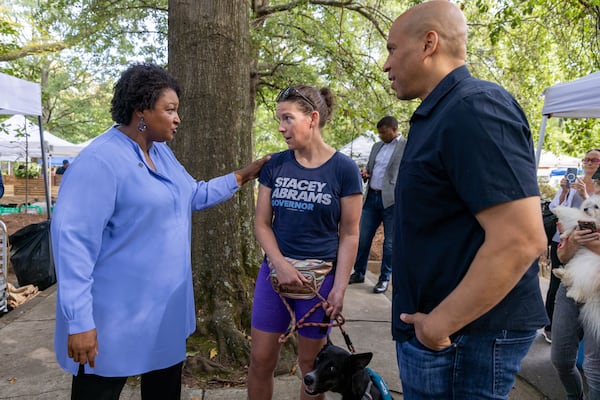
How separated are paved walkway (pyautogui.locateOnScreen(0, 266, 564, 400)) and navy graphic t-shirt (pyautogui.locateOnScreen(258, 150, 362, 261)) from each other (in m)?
0.85

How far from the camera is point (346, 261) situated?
8.34 ft

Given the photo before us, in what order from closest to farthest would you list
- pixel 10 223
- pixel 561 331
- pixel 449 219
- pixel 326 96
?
pixel 449 219, pixel 326 96, pixel 561 331, pixel 10 223

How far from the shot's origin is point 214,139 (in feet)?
12.0

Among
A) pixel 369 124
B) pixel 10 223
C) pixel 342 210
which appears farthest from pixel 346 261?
pixel 10 223

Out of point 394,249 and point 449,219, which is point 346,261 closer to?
point 394,249

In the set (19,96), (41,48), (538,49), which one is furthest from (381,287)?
(41,48)

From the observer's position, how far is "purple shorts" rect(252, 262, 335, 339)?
8.16 feet

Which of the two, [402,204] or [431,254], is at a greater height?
[402,204]

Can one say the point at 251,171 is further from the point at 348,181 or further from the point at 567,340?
the point at 567,340

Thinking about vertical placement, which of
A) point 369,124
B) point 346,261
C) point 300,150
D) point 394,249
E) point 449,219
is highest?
point 369,124

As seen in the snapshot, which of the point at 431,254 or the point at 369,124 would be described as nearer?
the point at 431,254

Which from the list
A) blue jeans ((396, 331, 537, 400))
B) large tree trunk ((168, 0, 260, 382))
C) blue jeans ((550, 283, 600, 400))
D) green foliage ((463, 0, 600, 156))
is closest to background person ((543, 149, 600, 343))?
blue jeans ((550, 283, 600, 400))

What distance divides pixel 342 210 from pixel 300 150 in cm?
43

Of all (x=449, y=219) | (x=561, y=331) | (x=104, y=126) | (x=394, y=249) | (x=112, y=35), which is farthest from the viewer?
(x=104, y=126)
